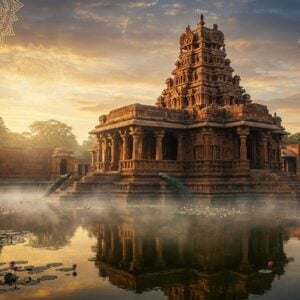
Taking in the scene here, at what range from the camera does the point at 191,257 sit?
8188mm

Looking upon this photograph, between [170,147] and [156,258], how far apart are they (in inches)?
891

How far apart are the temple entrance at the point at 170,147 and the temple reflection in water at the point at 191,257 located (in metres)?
16.7

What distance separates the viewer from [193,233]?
11.7 m

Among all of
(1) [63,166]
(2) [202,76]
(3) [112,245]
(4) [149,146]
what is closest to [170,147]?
(4) [149,146]

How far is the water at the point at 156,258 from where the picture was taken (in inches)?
229

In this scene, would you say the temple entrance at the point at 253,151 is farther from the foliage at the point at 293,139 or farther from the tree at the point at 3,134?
the tree at the point at 3,134

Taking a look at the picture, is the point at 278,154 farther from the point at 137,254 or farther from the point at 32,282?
the point at 32,282

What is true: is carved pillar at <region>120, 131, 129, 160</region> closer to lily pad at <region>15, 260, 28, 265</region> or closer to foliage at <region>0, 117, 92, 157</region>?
lily pad at <region>15, 260, 28, 265</region>

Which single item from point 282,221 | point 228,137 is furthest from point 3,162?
point 282,221

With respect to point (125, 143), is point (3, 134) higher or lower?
higher

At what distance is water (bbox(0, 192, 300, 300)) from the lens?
582 centimetres

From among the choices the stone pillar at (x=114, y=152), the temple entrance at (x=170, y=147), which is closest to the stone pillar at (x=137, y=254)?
the stone pillar at (x=114, y=152)

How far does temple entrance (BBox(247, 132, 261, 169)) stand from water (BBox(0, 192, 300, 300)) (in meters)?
15.1

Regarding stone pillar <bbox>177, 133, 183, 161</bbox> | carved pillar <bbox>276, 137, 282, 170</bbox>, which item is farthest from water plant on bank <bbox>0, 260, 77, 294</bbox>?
carved pillar <bbox>276, 137, 282, 170</bbox>
